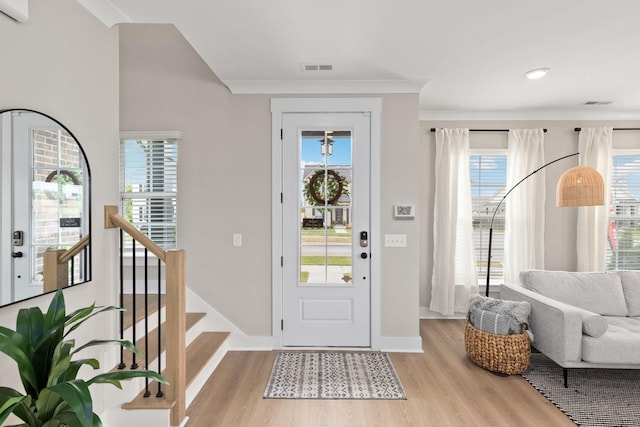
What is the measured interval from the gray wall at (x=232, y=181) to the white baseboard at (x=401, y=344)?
56 millimetres

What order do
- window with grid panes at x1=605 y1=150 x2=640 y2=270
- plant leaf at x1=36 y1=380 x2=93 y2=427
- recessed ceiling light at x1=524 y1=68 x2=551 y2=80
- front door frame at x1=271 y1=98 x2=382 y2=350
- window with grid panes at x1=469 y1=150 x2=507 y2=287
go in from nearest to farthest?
plant leaf at x1=36 y1=380 x2=93 y2=427 < recessed ceiling light at x1=524 y1=68 x2=551 y2=80 < front door frame at x1=271 y1=98 x2=382 y2=350 < window with grid panes at x1=605 y1=150 x2=640 y2=270 < window with grid panes at x1=469 y1=150 x2=507 y2=287

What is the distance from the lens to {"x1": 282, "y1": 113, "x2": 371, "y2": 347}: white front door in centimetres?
341

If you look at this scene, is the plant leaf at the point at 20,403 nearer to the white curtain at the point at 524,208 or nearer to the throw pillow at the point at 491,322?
the throw pillow at the point at 491,322

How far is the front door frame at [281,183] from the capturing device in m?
3.39

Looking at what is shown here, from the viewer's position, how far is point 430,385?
9.16 ft

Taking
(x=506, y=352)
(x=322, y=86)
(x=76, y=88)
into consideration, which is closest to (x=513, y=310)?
(x=506, y=352)

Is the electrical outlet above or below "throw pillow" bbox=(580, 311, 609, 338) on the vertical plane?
above

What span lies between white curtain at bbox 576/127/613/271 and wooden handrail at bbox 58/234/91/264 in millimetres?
4961

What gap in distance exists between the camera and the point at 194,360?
9.33 ft

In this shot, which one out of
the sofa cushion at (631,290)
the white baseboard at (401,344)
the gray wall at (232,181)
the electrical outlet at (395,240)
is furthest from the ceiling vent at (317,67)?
the sofa cushion at (631,290)

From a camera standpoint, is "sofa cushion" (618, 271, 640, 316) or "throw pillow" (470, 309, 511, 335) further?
"sofa cushion" (618, 271, 640, 316)

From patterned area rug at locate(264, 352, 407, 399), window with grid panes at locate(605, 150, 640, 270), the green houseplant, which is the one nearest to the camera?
the green houseplant

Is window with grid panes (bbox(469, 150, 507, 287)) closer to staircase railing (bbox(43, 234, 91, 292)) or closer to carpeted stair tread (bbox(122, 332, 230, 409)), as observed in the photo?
carpeted stair tread (bbox(122, 332, 230, 409))

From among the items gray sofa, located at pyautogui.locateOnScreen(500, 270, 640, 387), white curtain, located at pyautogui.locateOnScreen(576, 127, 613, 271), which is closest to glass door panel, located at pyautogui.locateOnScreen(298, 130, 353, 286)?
gray sofa, located at pyautogui.locateOnScreen(500, 270, 640, 387)
